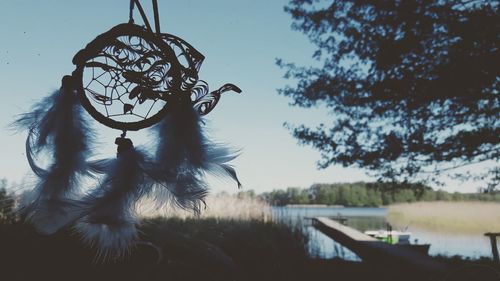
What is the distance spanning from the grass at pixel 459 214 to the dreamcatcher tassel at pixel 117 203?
1493 centimetres

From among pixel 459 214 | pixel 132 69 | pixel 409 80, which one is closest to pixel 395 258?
pixel 409 80

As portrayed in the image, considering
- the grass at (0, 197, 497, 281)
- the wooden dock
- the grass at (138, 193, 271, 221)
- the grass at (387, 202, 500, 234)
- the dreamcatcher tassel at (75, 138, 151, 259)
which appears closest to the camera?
the dreamcatcher tassel at (75, 138, 151, 259)

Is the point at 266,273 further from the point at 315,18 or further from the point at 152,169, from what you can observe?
the point at 315,18

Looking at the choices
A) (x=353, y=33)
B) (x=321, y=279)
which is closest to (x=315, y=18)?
(x=353, y=33)

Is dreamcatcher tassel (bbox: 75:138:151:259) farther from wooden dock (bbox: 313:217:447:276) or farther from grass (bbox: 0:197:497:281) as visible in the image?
wooden dock (bbox: 313:217:447:276)

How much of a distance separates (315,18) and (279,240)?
415 cm

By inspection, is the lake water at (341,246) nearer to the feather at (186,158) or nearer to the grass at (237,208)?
the grass at (237,208)

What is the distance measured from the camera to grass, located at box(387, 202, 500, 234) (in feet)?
46.3

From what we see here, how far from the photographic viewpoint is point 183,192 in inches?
58.2

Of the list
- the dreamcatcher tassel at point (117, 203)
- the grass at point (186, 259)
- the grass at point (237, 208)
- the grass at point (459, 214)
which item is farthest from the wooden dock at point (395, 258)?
the grass at point (459, 214)

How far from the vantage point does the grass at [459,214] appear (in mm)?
14102

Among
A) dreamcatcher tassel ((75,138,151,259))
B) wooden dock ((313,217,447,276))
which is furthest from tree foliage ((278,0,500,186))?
dreamcatcher tassel ((75,138,151,259))

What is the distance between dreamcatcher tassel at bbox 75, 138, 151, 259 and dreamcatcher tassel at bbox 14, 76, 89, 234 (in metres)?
0.13

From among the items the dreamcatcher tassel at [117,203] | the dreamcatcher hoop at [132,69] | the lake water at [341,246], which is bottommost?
the lake water at [341,246]
